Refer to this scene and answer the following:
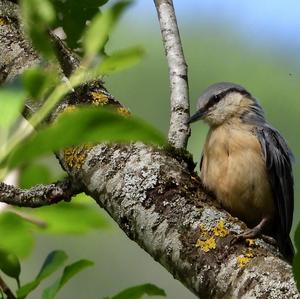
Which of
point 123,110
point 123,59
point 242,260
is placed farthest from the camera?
point 123,110

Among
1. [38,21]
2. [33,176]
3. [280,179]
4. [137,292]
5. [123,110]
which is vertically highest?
[38,21]

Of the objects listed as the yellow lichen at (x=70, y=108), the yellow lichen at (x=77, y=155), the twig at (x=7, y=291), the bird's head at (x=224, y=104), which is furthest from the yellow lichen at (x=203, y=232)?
the bird's head at (x=224, y=104)

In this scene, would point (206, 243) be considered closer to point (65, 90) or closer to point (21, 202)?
point (21, 202)

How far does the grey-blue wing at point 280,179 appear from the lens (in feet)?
12.7

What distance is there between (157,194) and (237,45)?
804 centimetres

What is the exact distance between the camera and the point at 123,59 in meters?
0.88

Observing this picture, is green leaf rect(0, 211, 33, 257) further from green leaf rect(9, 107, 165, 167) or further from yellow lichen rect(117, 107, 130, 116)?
yellow lichen rect(117, 107, 130, 116)

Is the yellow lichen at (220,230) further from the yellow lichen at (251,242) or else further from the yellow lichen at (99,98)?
the yellow lichen at (99,98)

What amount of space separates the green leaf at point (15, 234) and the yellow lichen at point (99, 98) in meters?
1.65

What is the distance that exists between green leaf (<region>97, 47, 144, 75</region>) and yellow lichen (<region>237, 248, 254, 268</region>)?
3.45ft

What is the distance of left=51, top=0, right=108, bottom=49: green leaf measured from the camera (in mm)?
2623

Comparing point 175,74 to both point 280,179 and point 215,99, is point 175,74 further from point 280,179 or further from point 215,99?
point 215,99

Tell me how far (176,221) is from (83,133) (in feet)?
4.09

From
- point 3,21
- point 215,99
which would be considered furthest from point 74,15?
point 215,99
